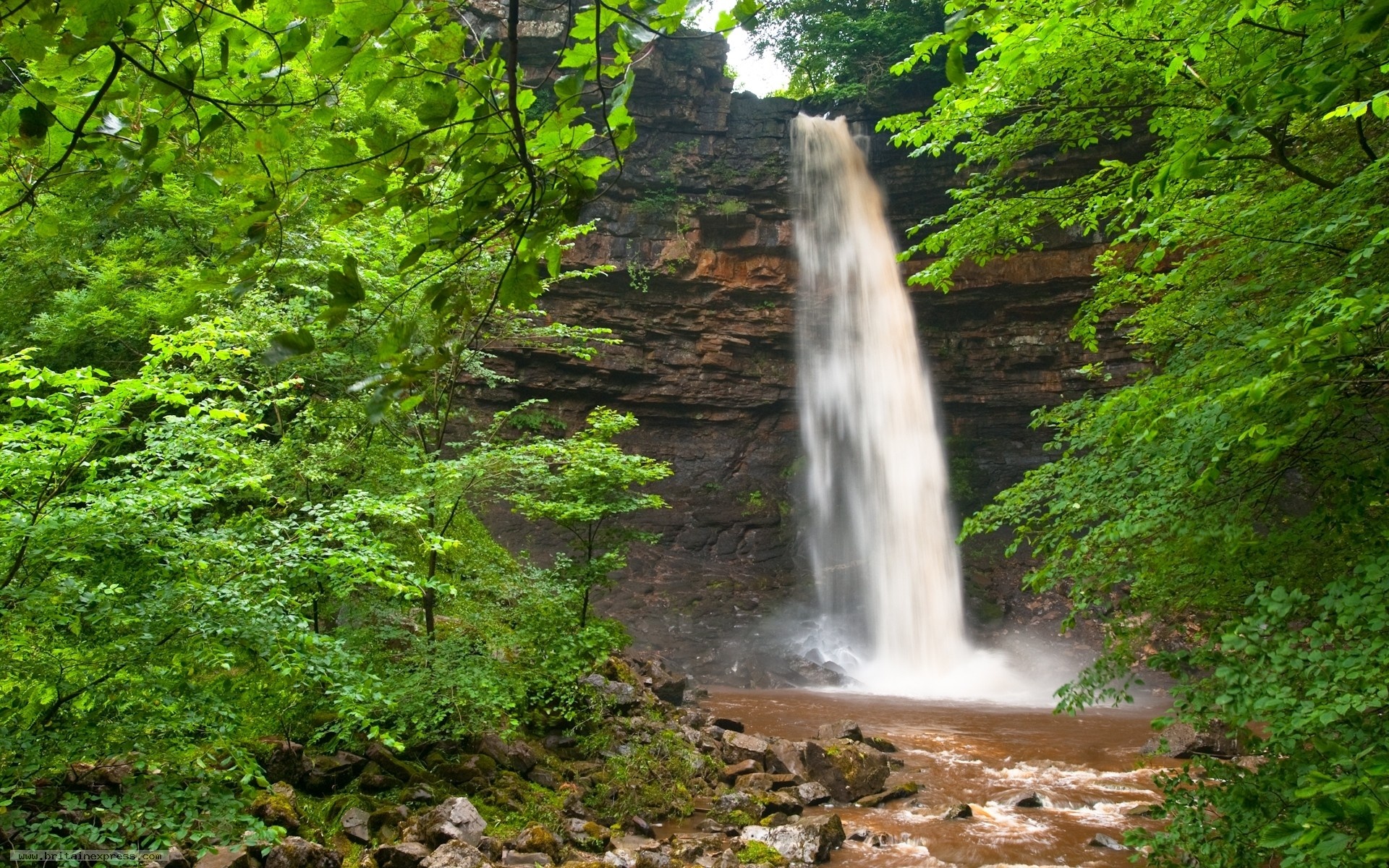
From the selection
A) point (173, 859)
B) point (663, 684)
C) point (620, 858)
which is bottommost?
point (620, 858)

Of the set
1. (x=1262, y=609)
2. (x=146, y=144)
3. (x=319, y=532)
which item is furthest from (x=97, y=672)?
(x=1262, y=609)

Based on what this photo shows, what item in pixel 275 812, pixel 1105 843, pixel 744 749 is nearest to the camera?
pixel 275 812

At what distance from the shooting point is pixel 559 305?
20.1 m

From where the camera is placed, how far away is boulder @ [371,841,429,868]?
4953mm

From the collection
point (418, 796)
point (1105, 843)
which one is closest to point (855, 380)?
point (1105, 843)

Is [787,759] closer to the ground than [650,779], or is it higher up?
higher up

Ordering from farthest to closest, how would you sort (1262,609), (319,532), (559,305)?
(559,305), (319,532), (1262,609)

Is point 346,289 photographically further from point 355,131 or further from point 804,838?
point 804,838

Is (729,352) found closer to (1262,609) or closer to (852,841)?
(852,841)

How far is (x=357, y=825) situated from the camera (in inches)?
215

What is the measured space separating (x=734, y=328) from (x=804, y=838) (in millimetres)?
16279

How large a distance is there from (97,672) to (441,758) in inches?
145

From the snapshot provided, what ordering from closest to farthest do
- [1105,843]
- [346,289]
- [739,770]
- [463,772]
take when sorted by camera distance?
[346,289]
[1105,843]
[463,772]
[739,770]

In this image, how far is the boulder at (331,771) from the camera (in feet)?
19.6
